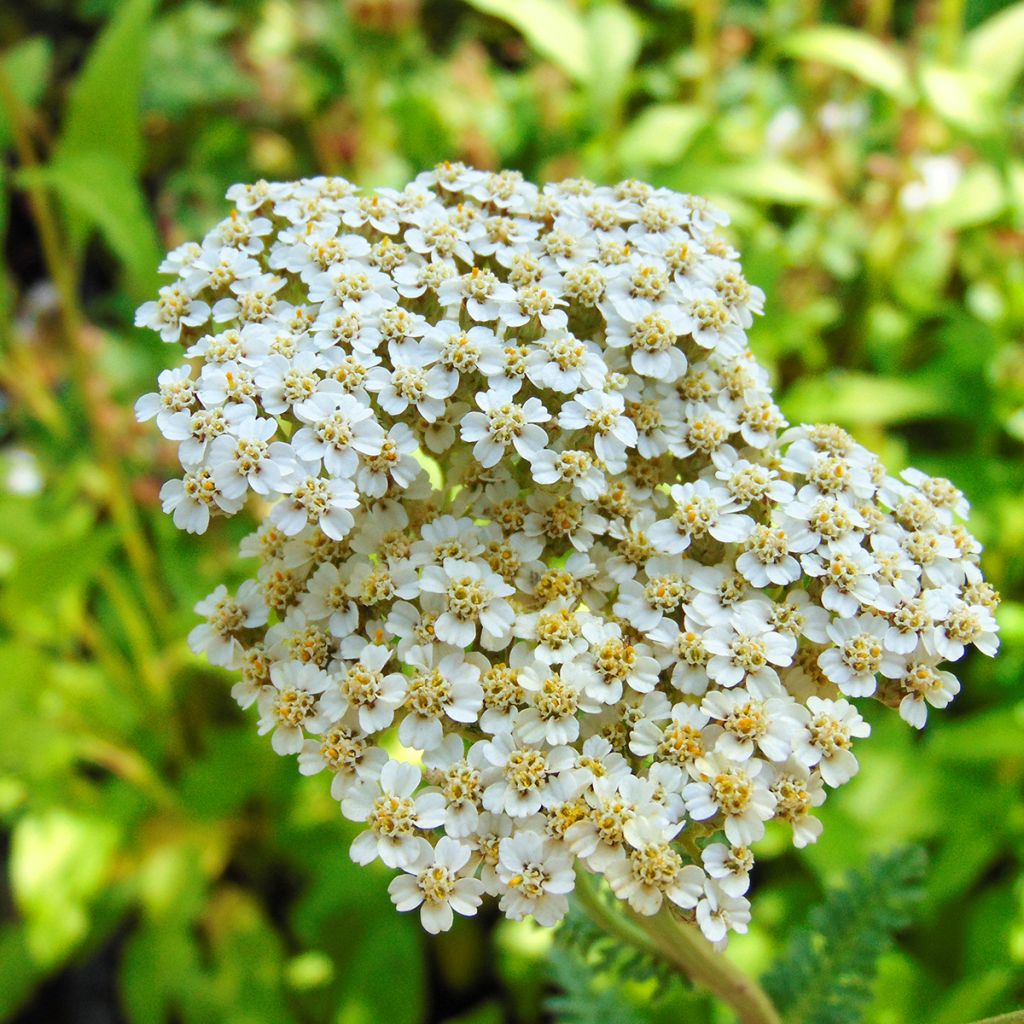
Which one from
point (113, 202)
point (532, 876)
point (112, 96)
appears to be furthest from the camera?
point (112, 96)

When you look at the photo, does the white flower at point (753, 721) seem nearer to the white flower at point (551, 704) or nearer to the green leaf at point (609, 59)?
the white flower at point (551, 704)

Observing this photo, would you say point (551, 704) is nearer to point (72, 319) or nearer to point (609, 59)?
point (72, 319)

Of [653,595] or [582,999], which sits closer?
[653,595]

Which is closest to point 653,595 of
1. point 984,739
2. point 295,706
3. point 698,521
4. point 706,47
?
point 698,521

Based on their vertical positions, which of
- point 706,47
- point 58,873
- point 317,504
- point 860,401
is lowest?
point 58,873

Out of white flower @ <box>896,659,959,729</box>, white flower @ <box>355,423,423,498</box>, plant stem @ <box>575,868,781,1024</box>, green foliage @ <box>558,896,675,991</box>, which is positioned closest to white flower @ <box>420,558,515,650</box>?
white flower @ <box>355,423,423,498</box>

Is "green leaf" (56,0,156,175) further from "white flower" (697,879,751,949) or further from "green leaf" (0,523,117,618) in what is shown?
"white flower" (697,879,751,949)

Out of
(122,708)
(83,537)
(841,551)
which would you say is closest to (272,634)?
(841,551)

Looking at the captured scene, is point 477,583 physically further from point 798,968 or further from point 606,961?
point 798,968
